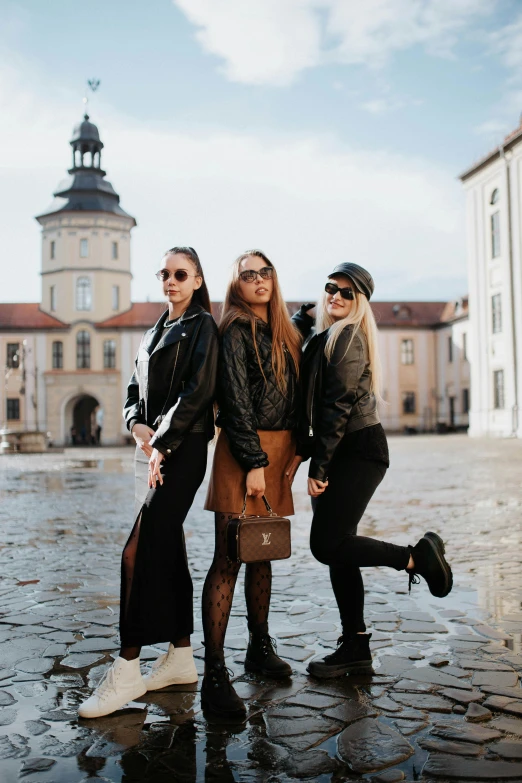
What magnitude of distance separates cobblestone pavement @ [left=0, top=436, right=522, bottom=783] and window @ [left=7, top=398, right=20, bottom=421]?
5056 centimetres

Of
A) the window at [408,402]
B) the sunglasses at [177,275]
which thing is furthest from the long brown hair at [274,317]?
the window at [408,402]

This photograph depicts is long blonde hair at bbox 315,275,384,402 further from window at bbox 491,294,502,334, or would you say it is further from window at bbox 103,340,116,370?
window at bbox 103,340,116,370

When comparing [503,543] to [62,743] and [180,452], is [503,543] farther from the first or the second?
[62,743]

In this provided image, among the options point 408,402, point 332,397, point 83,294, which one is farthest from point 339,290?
point 408,402

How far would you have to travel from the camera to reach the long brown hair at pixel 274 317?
3639 millimetres

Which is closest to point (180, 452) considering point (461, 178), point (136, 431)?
point (136, 431)

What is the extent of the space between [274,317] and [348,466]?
82 centimetres

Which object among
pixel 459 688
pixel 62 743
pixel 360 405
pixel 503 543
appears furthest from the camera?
pixel 503 543

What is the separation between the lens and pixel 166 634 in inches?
138

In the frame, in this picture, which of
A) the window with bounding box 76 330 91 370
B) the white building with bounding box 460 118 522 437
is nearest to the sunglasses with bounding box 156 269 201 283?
the white building with bounding box 460 118 522 437

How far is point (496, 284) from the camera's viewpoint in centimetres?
3719

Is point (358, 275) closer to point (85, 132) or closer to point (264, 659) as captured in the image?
point (264, 659)

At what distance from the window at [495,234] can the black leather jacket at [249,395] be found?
35.7m

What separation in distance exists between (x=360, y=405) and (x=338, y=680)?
1.32 m
